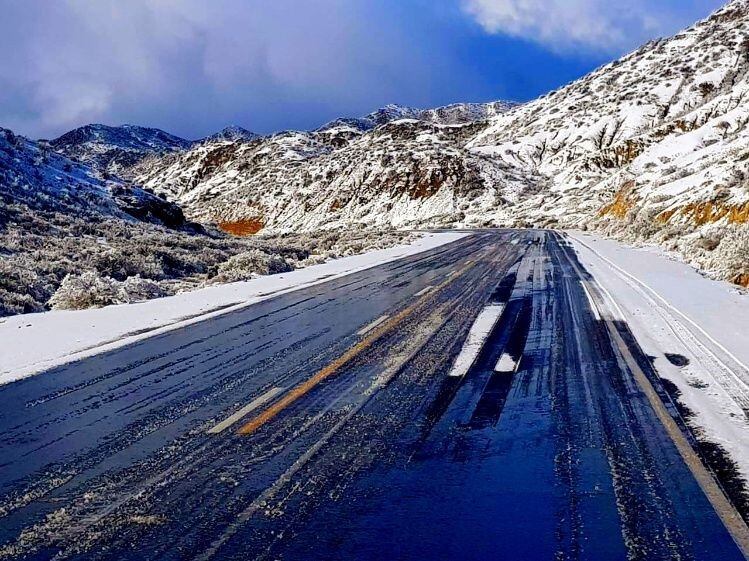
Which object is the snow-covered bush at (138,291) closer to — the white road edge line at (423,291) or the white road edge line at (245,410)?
the white road edge line at (423,291)

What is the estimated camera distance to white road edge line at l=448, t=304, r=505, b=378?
25.2 ft

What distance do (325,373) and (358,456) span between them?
269 cm

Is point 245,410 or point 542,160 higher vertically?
point 542,160

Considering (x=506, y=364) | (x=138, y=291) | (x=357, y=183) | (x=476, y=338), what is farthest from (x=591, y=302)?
(x=357, y=183)

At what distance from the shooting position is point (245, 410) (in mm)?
6281

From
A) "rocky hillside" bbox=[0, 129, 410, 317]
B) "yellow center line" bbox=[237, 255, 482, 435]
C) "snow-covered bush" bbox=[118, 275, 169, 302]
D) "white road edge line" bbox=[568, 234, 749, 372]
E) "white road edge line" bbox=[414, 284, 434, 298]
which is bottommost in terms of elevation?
"white road edge line" bbox=[568, 234, 749, 372]

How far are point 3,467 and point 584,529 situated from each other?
4.62 metres

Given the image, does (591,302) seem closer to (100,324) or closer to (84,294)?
Result: (100,324)

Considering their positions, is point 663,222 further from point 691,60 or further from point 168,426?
point 691,60

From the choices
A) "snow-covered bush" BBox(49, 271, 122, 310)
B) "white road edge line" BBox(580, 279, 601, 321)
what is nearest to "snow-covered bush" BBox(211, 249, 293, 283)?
"snow-covered bush" BBox(49, 271, 122, 310)

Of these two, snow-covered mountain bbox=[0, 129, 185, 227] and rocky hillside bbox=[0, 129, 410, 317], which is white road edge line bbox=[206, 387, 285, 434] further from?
snow-covered mountain bbox=[0, 129, 185, 227]

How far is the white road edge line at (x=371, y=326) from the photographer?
33.5ft

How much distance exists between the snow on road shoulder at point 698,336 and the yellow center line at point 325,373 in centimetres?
395

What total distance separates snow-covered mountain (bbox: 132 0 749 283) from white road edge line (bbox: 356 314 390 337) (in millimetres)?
31528
